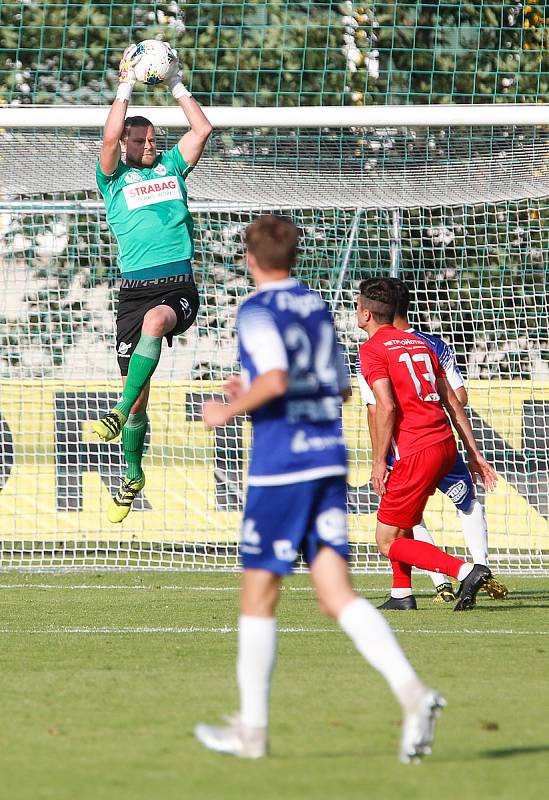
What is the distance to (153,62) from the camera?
8.34m

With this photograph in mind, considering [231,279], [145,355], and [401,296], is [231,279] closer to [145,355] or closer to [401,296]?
[401,296]

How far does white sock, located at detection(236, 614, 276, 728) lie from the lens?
169 inches

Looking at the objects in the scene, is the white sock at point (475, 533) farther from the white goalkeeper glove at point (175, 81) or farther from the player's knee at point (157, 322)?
the white goalkeeper glove at point (175, 81)

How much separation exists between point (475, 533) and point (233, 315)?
17.7ft

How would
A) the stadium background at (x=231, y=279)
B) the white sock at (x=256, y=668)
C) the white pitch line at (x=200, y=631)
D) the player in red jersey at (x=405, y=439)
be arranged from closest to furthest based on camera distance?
the white sock at (x=256, y=668) → the white pitch line at (x=200, y=631) → the player in red jersey at (x=405, y=439) → the stadium background at (x=231, y=279)

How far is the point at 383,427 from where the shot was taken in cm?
892

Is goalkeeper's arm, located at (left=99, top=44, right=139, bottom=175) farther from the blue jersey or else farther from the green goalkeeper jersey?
the blue jersey

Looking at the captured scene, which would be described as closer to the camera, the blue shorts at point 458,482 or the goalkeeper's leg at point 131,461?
the goalkeeper's leg at point 131,461

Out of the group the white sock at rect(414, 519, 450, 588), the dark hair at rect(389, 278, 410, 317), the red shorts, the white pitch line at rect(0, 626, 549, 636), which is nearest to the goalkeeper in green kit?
the white pitch line at rect(0, 626, 549, 636)

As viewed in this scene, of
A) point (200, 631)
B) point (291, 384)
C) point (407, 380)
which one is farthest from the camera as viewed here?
point (407, 380)

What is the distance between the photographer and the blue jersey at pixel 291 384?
432cm

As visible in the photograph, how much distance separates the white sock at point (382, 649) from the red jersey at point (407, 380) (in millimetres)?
4770

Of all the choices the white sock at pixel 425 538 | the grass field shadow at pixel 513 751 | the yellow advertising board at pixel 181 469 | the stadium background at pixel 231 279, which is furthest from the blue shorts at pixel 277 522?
the yellow advertising board at pixel 181 469

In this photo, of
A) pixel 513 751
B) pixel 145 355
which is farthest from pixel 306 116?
pixel 513 751
